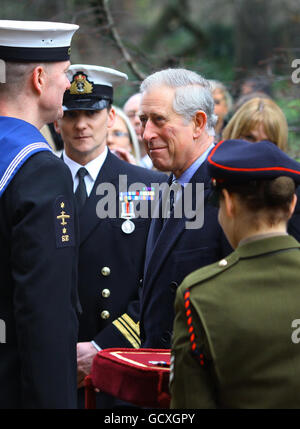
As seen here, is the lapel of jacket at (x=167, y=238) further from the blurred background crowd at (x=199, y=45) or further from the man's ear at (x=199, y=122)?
the blurred background crowd at (x=199, y=45)

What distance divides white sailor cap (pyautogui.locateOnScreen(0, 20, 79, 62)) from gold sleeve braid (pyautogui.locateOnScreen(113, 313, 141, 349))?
1.39 meters

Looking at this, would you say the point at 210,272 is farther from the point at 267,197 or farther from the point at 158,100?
the point at 158,100

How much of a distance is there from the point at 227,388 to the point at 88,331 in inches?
64.0

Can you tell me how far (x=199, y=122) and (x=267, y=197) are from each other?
1.06 meters

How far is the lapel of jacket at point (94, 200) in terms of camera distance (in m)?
3.77

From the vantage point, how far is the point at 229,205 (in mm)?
2342

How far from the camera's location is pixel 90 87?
4023 millimetres

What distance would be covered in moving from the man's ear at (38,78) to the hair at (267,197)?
92 cm

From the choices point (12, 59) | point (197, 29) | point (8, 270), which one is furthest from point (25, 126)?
point (197, 29)

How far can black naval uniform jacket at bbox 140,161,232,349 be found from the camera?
2924 mm

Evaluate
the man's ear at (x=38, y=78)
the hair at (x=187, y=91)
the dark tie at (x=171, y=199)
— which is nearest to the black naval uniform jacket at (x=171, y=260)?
the dark tie at (x=171, y=199)

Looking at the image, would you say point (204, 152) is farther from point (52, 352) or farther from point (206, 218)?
point (52, 352)

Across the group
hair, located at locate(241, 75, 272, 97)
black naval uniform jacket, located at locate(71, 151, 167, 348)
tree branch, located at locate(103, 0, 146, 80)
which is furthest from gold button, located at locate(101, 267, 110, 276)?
hair, located at locate(241, 75, 272, 97)

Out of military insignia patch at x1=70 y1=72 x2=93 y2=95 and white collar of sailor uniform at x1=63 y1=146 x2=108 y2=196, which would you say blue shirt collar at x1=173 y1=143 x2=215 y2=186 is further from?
military insignia patch at x1=70 y1=72 x2=93 y2=95
